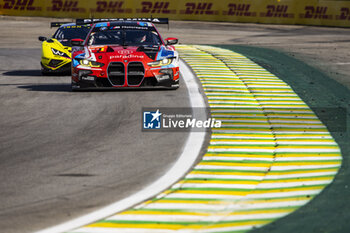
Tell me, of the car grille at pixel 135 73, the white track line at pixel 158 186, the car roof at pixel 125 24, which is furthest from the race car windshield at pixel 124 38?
the white track line at pixel 158 186

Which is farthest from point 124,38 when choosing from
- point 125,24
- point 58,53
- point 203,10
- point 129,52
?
point 203,10

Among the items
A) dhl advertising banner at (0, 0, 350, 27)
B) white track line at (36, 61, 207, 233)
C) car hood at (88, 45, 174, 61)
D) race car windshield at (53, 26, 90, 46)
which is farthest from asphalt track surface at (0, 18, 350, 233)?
dhl advertising banner at (0, 0, 350, 27)

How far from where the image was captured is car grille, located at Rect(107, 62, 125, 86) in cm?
1284

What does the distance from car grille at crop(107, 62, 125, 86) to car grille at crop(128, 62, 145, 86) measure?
0.14 meters

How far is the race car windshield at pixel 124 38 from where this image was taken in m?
13.8

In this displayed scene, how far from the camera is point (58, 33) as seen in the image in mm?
16703

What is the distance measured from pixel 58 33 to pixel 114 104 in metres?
5.57

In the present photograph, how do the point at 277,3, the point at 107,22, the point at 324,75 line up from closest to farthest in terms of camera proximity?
the point at 107,22 → the point at 324,75 → the point at 277,3

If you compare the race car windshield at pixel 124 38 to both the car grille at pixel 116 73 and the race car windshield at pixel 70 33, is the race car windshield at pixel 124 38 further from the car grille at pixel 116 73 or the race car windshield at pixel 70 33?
the race car windshield at pixel 70 33

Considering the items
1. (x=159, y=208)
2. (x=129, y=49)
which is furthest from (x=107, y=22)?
(x=159, y=208)

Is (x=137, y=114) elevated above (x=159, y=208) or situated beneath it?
situated beneath

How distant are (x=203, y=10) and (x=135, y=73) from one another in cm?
2637

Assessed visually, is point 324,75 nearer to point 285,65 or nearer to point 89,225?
point 285,65

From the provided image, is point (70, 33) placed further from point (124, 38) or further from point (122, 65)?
point (122, 65)
